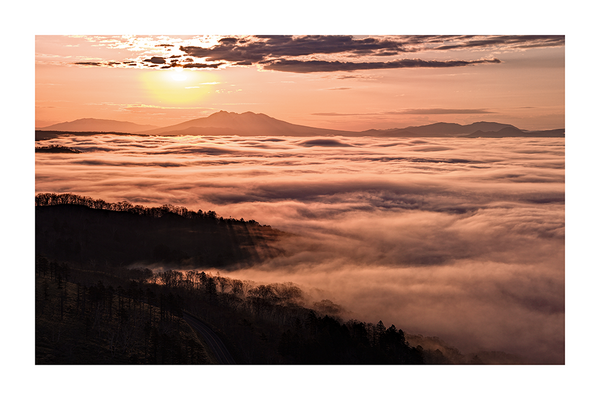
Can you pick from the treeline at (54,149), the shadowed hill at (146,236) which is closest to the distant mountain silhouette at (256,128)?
the treeline at (54,149)

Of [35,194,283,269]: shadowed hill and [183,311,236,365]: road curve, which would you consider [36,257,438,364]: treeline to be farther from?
[35,194,283,269]: shadowed hill

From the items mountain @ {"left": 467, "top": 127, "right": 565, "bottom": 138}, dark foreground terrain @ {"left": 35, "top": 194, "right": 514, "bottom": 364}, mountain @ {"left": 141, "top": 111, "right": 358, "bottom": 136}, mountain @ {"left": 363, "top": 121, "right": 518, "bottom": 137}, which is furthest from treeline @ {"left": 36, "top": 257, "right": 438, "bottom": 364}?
mountain @ {"left": 467, "top": 127, "right": 565, "bottom": 138}

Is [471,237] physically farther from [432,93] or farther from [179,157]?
[179,157]

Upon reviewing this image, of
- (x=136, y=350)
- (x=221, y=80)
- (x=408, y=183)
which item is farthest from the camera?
(x=408, y=183)

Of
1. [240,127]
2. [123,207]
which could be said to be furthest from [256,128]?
[123,207]

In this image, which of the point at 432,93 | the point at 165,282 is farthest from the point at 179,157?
the point at 432,93
